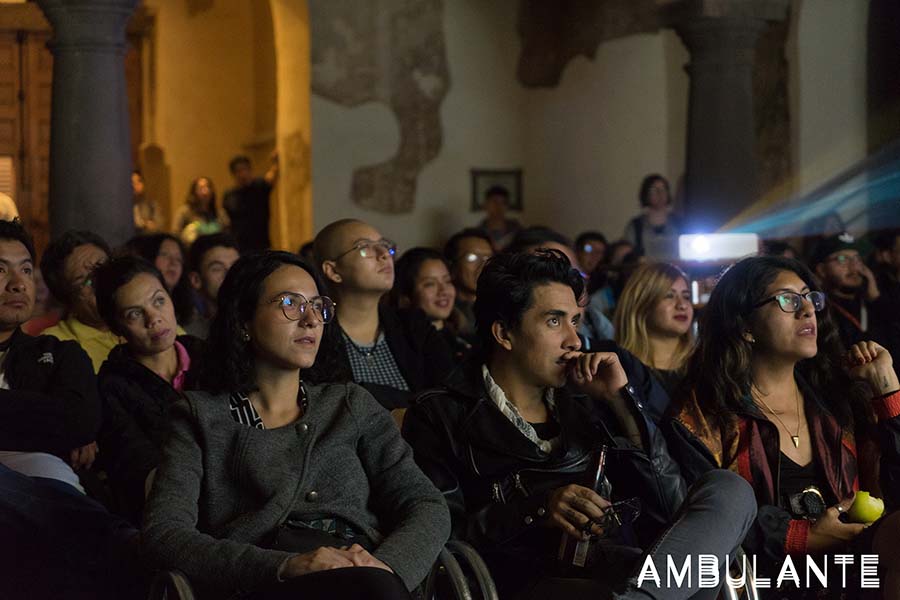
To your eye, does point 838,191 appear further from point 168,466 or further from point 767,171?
point 168,466

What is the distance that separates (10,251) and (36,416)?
25.1 inches

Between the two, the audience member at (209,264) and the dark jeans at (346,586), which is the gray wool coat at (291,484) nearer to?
the dark jeans at (346,586)

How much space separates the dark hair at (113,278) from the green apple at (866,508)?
2.19 m

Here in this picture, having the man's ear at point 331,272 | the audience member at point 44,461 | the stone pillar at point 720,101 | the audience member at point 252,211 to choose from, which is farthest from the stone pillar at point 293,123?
the audience member at point 44,461

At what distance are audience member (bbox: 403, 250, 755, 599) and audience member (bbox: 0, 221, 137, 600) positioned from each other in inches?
32.5

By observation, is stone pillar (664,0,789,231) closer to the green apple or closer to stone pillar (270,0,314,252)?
stone pillar (270,0,314,252)

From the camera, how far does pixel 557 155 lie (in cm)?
1284

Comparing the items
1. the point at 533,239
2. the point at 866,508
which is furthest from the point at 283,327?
the point at 533,239

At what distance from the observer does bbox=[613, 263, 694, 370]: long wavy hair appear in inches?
219

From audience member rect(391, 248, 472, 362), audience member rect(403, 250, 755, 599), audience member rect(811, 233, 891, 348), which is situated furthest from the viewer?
audience member rect(811, 233, 891, 348)

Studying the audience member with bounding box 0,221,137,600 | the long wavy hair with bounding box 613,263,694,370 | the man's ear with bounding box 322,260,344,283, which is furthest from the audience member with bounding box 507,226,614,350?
the audience member with bounding box 0,221,137,600

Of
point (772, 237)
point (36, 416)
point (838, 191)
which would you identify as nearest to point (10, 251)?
point (36, 416)

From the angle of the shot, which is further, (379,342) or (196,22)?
(196,22)

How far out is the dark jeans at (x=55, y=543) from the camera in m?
3.65
